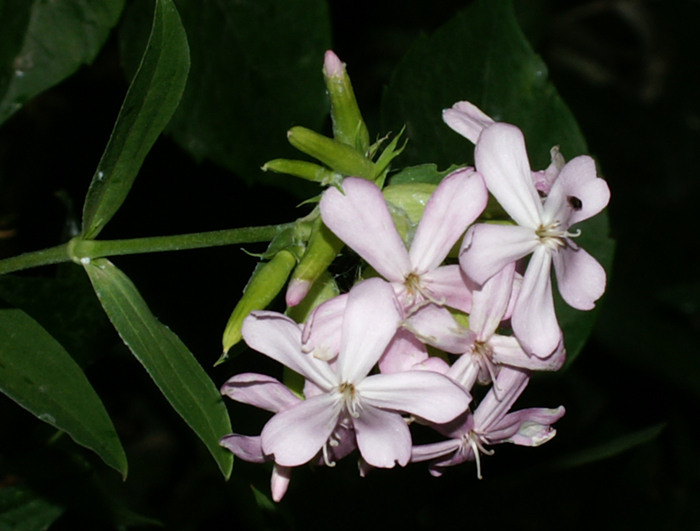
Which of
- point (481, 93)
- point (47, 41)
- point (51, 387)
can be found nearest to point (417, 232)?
point (51, 387)

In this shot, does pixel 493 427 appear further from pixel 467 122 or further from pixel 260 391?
pixel 467 122

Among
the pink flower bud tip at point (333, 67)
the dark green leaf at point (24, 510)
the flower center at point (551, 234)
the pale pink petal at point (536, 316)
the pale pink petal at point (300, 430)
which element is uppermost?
the pink flower bud tip at point (333, 67)

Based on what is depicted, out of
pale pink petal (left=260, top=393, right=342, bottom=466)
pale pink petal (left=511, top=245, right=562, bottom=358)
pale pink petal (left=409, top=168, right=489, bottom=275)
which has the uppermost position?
pale pink petal (left=409, top=168, right=489, bottom=275)

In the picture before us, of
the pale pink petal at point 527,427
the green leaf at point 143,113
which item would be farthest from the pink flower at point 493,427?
the green leaf at point 143,113

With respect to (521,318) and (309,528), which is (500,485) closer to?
(309,528)

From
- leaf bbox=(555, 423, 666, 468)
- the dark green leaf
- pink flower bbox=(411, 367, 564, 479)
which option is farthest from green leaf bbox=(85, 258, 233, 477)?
leaf bbox=(555, 423, 666, 468)

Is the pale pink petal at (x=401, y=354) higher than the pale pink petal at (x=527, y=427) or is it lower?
higher

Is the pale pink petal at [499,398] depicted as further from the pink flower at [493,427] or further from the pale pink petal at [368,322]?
the pale pink petal at [368,322]

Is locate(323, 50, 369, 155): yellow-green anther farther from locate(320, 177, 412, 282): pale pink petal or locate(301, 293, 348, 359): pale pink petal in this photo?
locate(301, 293, 348, 359): pale pink petal
